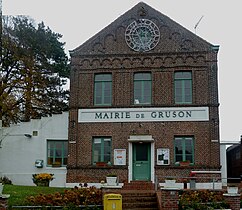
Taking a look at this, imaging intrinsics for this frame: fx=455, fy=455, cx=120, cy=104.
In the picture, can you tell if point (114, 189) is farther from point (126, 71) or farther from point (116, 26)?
point (116, 26)

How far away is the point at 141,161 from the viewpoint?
24672 millimetres

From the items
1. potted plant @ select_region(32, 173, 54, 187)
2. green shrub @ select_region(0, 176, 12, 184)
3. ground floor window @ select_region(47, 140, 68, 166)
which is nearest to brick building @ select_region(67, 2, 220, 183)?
potted plant @ select_region(32, 173, 54, 187)

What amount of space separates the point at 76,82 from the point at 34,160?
17.1ft

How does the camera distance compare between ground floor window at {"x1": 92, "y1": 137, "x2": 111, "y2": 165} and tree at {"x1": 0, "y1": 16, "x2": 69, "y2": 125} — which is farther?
tree at {"x1": 0, "y1": 16, "x2": 69, "y2": 125}

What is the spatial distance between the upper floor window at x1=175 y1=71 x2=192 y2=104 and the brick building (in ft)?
0.18

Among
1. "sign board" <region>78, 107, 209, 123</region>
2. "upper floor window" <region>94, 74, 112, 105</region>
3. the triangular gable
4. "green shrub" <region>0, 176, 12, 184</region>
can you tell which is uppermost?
the triangular gable

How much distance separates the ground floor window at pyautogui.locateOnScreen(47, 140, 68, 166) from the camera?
2638 centimetres

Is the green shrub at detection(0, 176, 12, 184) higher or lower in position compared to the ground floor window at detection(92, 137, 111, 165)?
lower

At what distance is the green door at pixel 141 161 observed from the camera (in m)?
24.5

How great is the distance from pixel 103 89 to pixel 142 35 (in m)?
3.81

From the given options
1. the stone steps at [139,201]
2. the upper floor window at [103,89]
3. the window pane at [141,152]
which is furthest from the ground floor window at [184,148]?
the stone steps at [139,201]

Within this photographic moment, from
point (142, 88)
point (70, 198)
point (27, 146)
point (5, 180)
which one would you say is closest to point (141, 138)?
point (142, 88)

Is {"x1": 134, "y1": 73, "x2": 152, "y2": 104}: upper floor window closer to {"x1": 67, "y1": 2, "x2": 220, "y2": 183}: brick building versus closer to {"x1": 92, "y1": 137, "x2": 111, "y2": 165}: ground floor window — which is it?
{"x1": 67, "y1": 2, "x2": 220, "y2": 183}: brick building

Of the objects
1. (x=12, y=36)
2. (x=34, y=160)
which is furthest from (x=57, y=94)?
(x=34, y=160)
